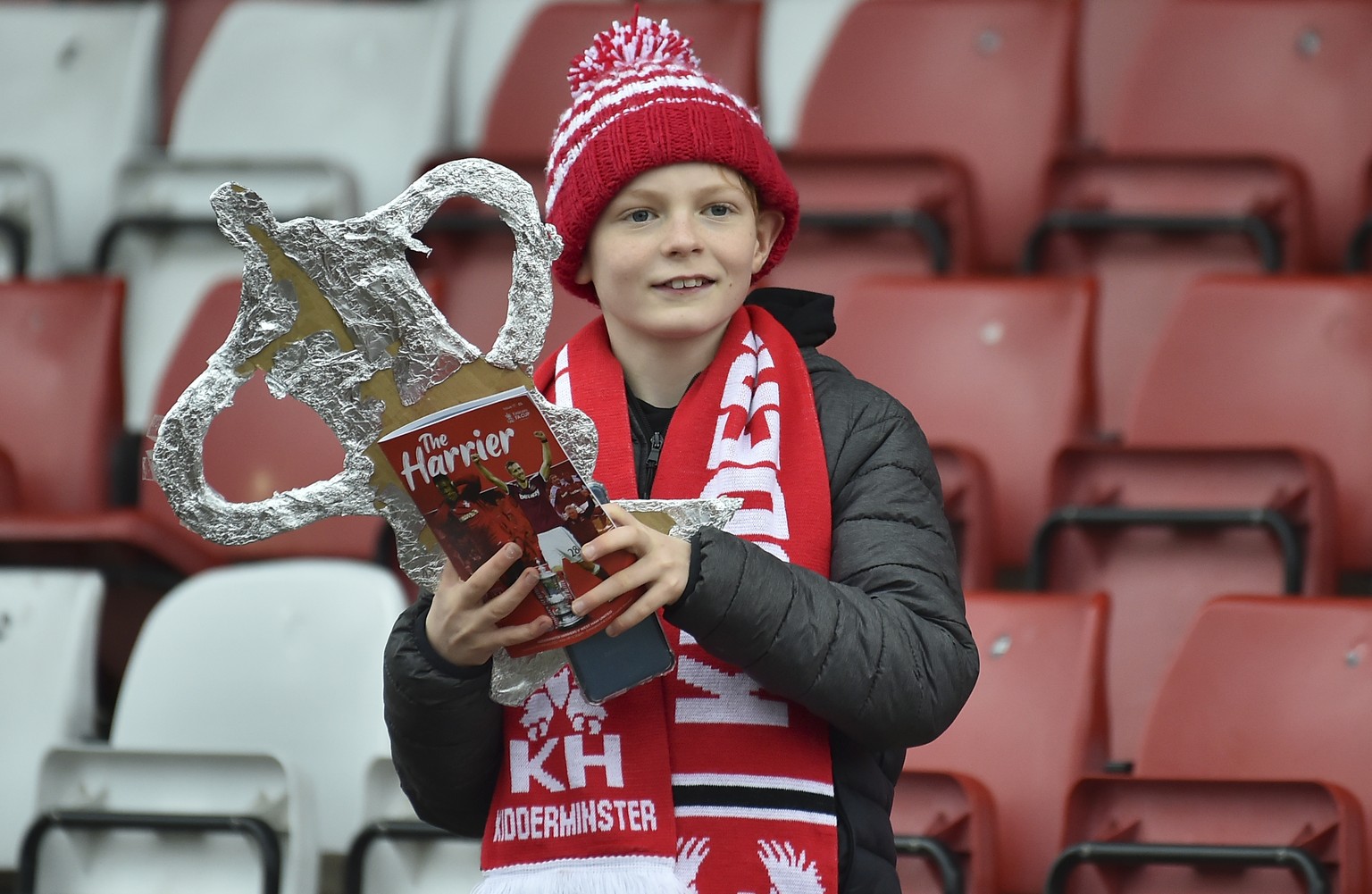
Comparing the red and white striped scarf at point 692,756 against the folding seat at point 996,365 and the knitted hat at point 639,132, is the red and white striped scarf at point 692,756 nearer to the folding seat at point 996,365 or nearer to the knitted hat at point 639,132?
the knitted hat at point 639,132

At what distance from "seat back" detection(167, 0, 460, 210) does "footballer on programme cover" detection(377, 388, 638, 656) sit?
8.99 ft

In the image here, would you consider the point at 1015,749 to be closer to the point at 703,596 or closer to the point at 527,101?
the point at 703,596

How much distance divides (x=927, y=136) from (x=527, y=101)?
0.83 m

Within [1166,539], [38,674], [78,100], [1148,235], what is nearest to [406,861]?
[38,674]

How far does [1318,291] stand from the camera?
2807 mm

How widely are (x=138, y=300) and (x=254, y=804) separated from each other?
5.41 feet

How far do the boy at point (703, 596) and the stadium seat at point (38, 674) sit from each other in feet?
4.51

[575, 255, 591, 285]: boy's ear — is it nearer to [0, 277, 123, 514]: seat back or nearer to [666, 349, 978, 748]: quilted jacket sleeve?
[666, 349, 978, 748]: quilted jacket sleeve

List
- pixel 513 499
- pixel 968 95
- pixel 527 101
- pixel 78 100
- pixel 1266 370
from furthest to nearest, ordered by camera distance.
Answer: pixel 78 100, pixel 527 101, pixel 968 95, pixel 1266 370, pixel 513 499

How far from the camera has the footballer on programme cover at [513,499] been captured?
43.8 inches

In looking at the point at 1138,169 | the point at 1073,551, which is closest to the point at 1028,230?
the point at 1138,169

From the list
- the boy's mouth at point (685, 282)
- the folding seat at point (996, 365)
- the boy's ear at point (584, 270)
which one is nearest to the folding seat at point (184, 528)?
the folding seat at point (996, 365)

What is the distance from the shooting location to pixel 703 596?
1.13 meters

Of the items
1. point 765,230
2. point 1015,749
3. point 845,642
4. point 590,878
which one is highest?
point 765,230
